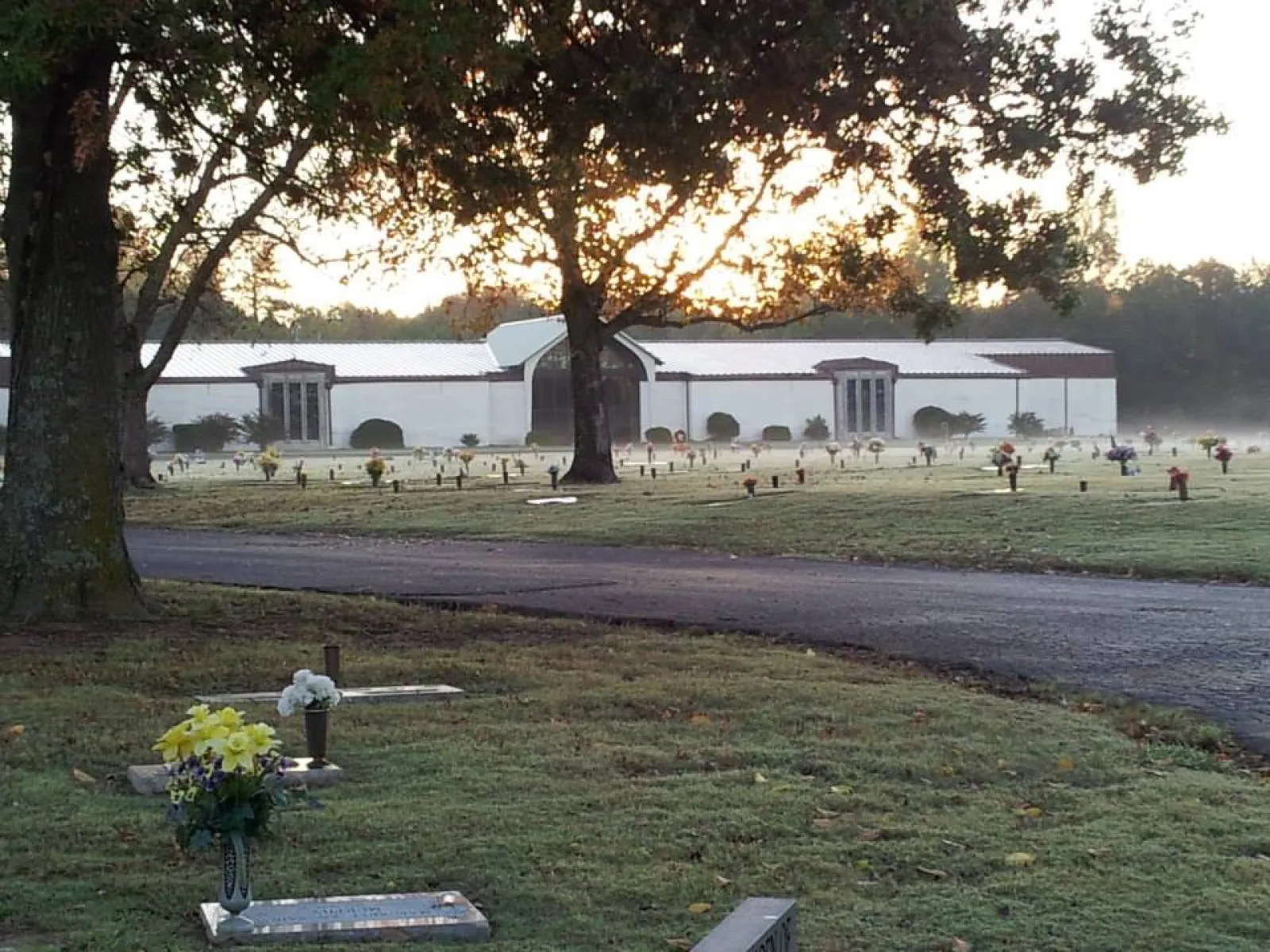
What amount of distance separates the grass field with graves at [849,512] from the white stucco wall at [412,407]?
74.4 feet

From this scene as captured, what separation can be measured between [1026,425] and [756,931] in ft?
216

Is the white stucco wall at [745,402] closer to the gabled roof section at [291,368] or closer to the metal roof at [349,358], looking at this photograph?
the metal roof at [349,358]

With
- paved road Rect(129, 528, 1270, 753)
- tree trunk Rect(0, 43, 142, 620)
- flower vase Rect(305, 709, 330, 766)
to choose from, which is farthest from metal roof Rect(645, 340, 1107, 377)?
flower vase Rect(305, 709, 330, 766)

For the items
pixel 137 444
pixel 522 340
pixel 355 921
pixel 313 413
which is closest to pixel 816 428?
pixel 522 340

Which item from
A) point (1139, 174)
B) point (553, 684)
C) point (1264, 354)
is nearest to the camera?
point (553, 684)

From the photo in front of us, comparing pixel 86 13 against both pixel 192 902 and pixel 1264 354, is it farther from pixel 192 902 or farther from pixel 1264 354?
pixel 1264 354

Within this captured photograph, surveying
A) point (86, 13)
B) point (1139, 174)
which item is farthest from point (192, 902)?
point (1139, 174)

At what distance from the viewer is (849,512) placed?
24438 millimetres

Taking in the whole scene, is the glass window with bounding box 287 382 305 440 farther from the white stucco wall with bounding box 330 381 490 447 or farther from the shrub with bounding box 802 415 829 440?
the shrub with bounding box 802 415 829 440

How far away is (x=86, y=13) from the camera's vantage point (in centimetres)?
1091

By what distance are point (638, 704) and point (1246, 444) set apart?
1783 inches

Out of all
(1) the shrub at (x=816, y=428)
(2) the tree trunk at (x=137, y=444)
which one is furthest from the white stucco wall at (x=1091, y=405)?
(2) the tree trunk at (x=137, y=444)

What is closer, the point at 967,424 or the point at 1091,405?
the point at 967,424

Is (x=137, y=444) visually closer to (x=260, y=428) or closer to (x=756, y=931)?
(x=260, y=428)
